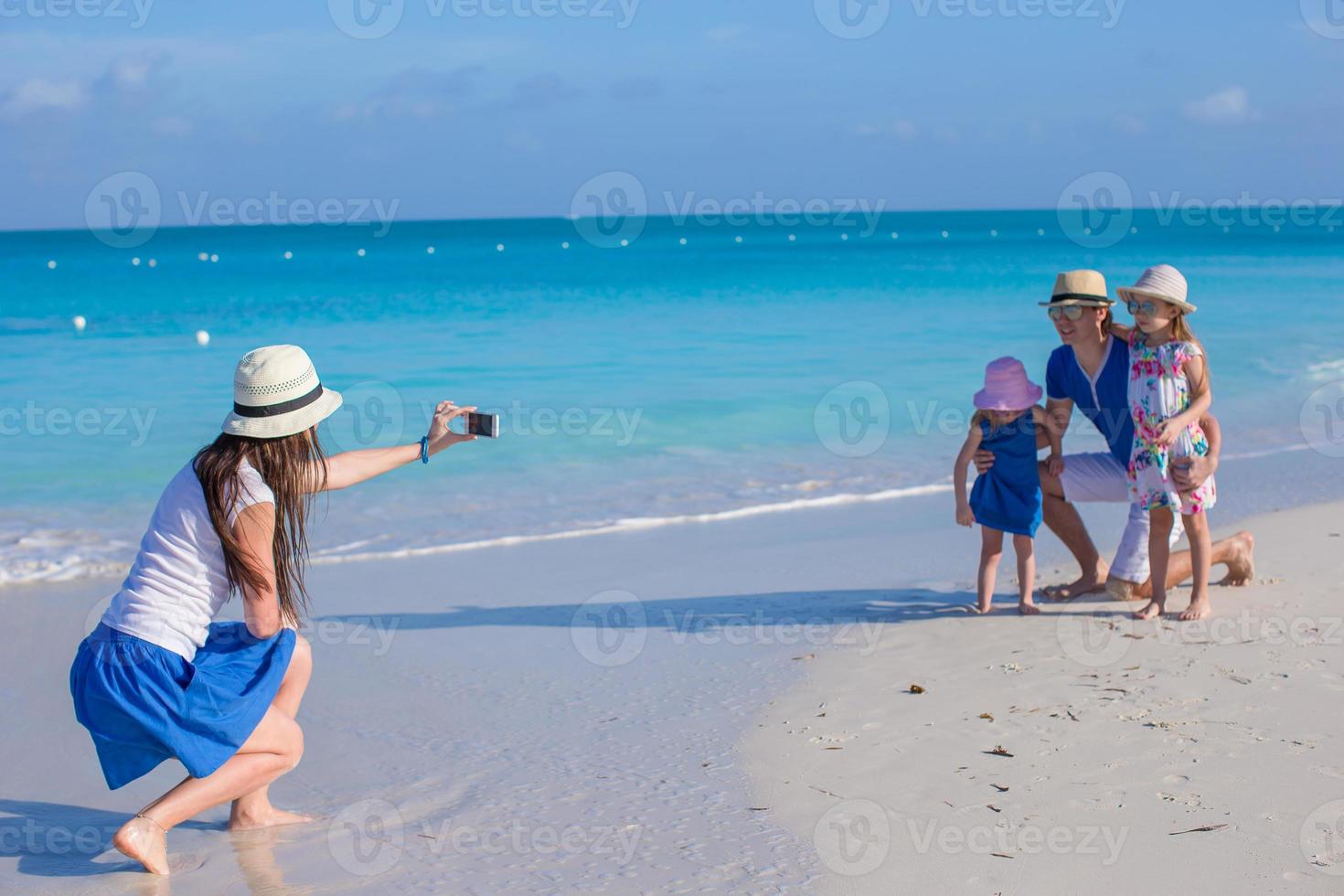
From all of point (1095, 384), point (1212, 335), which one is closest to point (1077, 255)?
point (1212, 335)

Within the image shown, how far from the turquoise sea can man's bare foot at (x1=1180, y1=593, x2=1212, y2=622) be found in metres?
3.50

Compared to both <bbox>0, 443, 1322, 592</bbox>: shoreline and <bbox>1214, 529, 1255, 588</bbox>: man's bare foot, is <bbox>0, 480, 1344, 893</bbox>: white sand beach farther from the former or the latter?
<bbox>0, 443, 1322, 592</bbox>: shoreline

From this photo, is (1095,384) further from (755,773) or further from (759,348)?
(759,348)

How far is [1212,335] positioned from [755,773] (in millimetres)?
17787

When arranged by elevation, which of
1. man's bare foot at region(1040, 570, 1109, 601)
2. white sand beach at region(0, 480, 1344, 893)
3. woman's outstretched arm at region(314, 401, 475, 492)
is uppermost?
woman's outstretched arm at region(314, 401, 475, 492)

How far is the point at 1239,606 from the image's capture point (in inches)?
205

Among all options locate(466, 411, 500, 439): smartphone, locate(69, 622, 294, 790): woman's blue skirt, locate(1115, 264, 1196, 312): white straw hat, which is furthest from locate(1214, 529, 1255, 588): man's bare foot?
locate(69, 622, 294, 790): woman's blue skirt

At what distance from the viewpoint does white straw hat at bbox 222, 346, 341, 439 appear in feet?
10.4

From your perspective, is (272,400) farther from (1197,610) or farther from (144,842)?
(1197,610)

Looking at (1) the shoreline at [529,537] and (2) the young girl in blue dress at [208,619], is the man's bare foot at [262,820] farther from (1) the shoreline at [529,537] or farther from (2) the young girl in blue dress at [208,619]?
(1) the shoreline at [529,537]

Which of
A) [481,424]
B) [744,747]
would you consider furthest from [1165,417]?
[481,424]

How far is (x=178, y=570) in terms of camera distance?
126 inches

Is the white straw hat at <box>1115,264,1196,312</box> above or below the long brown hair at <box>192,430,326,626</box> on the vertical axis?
above

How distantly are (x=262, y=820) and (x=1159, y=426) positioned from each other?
366 cm
